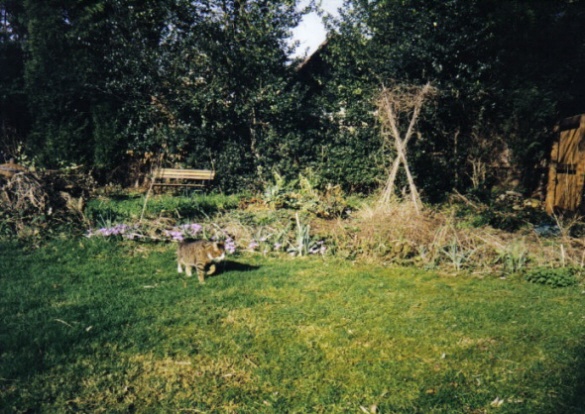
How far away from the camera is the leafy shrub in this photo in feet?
17.2

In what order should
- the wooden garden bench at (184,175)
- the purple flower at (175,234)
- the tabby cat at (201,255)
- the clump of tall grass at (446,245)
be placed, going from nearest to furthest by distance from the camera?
the tabby cat at (201,255)
the clump of tall grass at (446,245)
the purple flower at (175,234)
the wooden garden bench at (184,175)

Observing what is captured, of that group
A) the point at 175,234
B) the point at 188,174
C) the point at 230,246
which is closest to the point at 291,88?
the point at 188,174

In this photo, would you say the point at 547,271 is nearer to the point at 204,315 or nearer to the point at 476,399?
the point at 476,399

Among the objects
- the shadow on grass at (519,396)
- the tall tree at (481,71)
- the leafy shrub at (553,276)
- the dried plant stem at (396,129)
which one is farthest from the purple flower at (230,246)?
the tall tree at (481,71)

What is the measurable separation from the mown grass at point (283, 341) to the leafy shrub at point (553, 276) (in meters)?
0.25

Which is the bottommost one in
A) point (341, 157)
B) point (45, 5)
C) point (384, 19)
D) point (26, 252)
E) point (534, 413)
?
point (534, 413)

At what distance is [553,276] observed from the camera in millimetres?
5301

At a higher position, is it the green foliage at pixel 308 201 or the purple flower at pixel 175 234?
the green foliage at pixel 308 201

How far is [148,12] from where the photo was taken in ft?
40.0

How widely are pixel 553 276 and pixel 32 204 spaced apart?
333 inches

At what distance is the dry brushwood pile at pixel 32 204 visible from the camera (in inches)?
272

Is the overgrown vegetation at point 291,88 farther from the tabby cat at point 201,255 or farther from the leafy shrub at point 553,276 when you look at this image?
the tabby cat at point 201,255

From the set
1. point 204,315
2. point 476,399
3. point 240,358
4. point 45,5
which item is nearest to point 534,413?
point 476,399

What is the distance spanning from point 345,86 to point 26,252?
973cm
